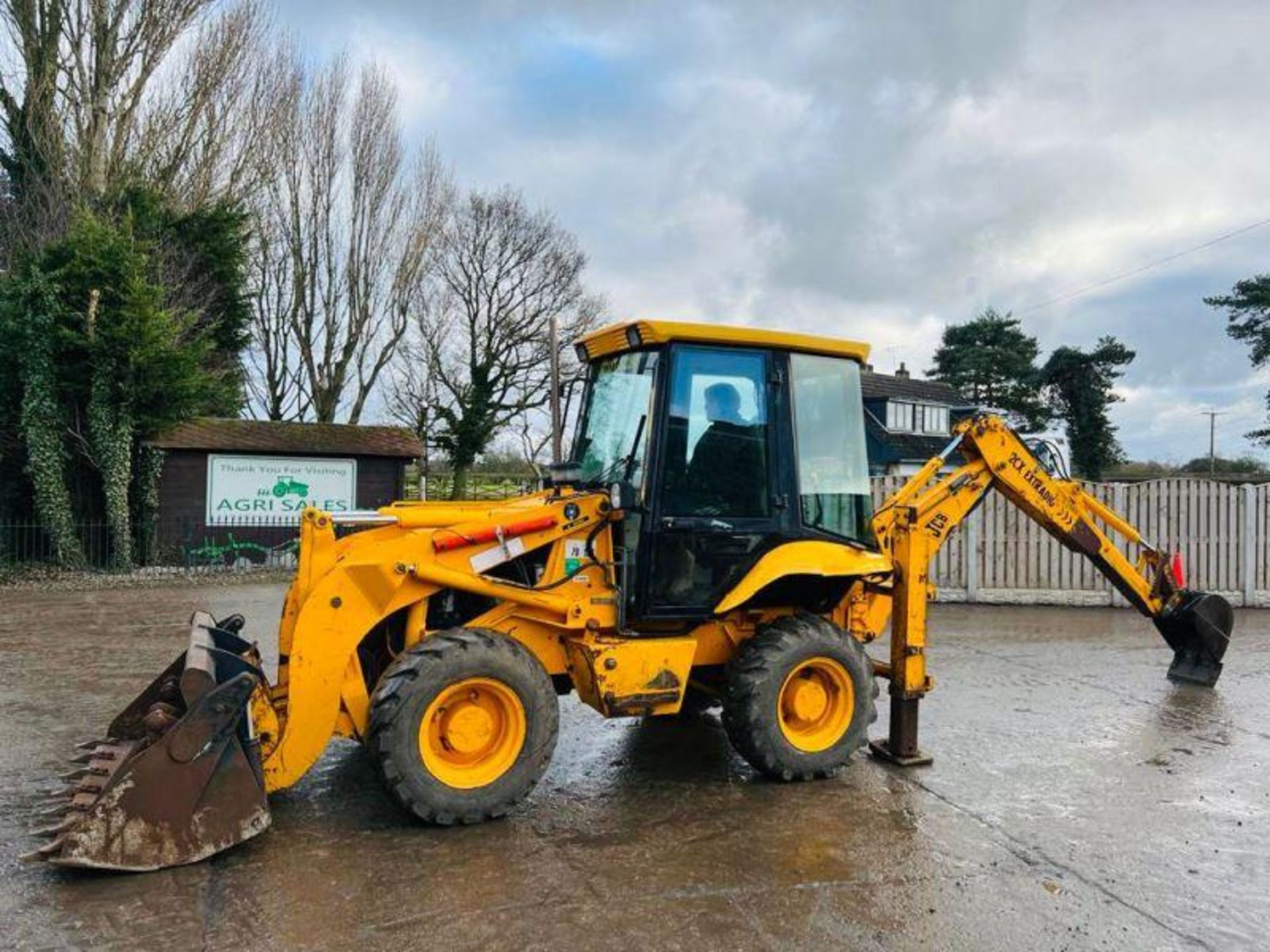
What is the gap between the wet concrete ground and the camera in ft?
11.5

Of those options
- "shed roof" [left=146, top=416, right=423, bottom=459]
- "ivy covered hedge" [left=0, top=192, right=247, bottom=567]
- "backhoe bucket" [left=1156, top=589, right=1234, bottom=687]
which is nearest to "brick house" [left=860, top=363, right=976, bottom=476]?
"shed roof" [left=146, top=416, right=423, bottom=459]

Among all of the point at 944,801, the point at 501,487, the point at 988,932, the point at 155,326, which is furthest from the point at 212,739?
the point at 501,487

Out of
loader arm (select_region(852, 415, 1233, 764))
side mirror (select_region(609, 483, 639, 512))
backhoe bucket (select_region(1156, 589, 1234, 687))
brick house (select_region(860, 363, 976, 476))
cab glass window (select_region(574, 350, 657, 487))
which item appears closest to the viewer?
side mirror (select_region(609, 483, 639, 512))

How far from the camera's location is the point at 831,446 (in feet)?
18.1

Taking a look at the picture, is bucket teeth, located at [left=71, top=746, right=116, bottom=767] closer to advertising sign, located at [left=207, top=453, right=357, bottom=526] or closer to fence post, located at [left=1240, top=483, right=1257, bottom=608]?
advertising sign, located at [left=207, top=453, right=357, bottom=526]

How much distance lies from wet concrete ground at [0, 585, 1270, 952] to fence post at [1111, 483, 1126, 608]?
6036 mm

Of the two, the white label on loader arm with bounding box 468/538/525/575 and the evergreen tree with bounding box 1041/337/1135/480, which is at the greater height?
the evergreen tree with bounding box 1041/337/1135/480

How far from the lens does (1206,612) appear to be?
7699 millimetres

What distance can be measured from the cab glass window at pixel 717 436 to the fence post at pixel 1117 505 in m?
9.39

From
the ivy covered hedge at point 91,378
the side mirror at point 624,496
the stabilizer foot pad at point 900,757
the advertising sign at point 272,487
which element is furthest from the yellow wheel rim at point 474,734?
the advertising sign at point 272,487

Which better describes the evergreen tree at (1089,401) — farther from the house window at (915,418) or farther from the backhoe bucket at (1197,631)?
the backhoe bucket at (1197,631)

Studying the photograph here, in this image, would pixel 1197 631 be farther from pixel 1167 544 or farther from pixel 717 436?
pixel 1167 544

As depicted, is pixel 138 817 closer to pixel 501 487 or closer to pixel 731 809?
pixel 731 809

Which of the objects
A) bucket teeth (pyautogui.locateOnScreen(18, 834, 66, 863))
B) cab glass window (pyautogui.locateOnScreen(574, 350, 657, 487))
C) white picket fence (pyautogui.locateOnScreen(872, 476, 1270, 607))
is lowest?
bucket teeth (pyautogui.locateOnScreen(18, 834, 66, 863))
